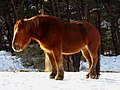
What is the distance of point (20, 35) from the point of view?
7090 mm

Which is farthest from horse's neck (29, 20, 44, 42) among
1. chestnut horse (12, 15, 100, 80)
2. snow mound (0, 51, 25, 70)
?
snow mound (0, 51, 25, 70)

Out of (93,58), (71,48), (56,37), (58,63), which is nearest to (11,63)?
(93,58)

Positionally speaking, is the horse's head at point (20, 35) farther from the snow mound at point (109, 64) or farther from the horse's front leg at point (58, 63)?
the snow mound at point (109, 64)

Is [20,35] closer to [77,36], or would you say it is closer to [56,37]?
[56,37]

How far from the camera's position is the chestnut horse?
711 centimetres

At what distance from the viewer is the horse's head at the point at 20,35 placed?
7074 millimetres

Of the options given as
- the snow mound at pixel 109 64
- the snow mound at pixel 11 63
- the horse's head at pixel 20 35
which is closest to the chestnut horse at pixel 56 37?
the horse's head at pixel 20 35

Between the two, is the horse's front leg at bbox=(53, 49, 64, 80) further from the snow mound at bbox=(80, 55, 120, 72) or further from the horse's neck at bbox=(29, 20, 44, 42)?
the snow mound at bbox=(80, 55, 120, 72)

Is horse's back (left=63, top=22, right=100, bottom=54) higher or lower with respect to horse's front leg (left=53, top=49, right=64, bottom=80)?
higher

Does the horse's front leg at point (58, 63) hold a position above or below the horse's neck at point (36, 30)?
below

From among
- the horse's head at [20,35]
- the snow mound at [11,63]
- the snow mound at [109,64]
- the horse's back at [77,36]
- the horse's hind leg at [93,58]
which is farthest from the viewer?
the snow mound at [109,64]

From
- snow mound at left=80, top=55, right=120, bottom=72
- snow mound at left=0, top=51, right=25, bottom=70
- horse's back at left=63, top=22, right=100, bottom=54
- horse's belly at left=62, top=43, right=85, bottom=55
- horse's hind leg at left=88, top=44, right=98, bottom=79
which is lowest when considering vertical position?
snow mound at left=80, top=55, right=120, bottom=72

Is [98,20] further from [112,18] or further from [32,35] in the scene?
[32,35]

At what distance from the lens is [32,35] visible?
284 inches
